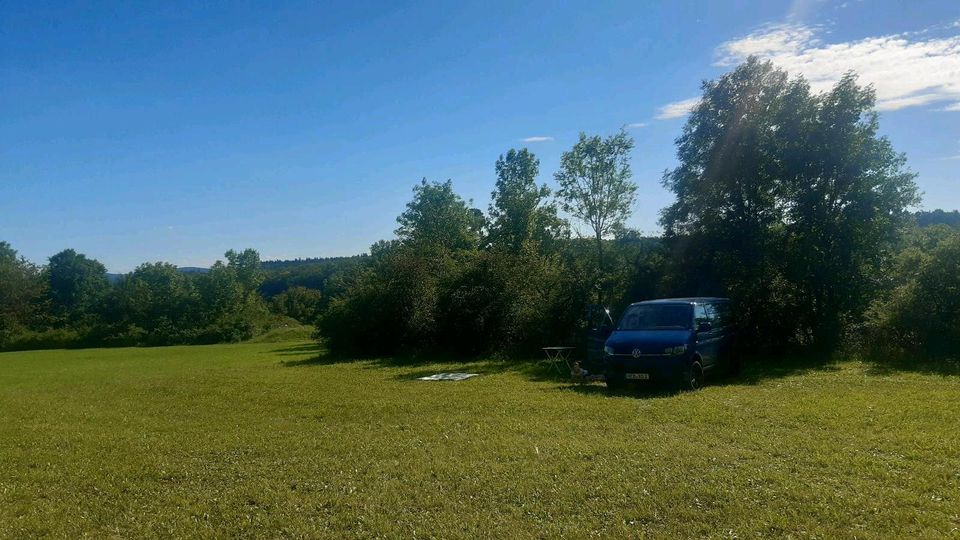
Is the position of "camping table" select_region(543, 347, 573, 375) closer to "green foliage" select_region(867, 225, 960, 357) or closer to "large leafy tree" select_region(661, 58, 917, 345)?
"large leafy tree" select_region(661, 58, 917, 345)

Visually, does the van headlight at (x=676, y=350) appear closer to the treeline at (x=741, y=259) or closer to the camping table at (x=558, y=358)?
the camping table at (x=558, y=358)

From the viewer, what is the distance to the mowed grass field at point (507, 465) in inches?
218

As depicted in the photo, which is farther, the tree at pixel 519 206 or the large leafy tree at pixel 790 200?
the tree at pixel 519 206

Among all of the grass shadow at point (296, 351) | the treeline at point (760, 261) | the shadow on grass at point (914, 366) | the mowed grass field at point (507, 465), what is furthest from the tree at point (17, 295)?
the shadow on grass at point (914, 366)

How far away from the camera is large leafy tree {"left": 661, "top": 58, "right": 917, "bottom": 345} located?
782 inches

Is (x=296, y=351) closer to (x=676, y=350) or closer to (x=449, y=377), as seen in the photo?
(x=449, y=377)

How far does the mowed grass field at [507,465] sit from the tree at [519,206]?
1084 inches

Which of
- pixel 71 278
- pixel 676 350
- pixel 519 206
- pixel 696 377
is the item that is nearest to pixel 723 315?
pixel 696 377

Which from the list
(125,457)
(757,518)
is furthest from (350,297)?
(757,518)

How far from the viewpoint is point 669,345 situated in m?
12.9

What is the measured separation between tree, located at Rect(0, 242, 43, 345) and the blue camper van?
228 ft

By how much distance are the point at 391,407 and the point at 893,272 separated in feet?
58.0

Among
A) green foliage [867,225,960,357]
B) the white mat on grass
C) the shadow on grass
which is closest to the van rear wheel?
the shadow on grass

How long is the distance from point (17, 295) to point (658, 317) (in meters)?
74.4
